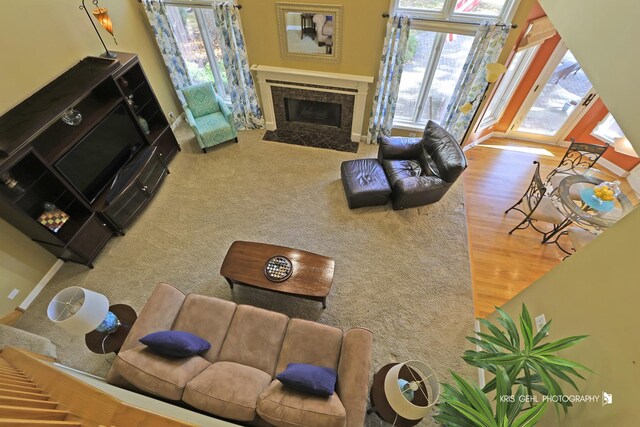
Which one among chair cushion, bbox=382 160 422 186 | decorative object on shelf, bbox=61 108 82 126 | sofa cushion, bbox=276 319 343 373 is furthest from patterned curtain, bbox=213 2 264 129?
sofa cushion, bbox=276 319 343 373

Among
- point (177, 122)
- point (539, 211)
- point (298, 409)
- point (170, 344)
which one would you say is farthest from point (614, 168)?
point (177, 122)

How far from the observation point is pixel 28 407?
1.04 m

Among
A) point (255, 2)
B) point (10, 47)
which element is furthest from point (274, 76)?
point (10, 47)

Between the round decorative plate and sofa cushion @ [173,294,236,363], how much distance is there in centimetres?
48

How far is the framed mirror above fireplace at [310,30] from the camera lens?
13.3 feet

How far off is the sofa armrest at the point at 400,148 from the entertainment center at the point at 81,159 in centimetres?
349

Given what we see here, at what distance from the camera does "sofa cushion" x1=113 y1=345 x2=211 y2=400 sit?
2.13 meters

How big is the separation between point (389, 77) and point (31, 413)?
4.93 meters

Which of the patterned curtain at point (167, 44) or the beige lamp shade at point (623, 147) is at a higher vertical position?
the patterned curtain at point (167, 44)

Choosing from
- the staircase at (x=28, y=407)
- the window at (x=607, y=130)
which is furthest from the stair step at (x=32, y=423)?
the window at (x=607, y=130)

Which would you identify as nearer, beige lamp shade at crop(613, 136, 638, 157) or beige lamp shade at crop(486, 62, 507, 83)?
beige lamp shade at crop(486, 62, 507, 83)

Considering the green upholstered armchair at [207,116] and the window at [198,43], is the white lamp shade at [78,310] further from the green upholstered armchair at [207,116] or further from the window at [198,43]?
the window at [198,43]

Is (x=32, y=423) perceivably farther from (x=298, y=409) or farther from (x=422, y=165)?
(x=422, y=165)

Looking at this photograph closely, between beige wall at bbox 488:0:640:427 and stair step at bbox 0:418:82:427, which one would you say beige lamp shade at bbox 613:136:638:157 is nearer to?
beige wall at bbox 488:0:640:427
